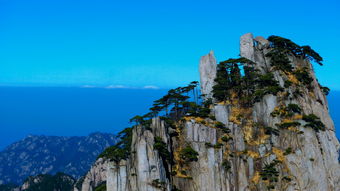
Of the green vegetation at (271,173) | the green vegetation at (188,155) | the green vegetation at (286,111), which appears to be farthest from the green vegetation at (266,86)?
the green vegetation at (188,155)

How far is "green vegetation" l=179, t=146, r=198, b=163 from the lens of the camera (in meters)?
66.2

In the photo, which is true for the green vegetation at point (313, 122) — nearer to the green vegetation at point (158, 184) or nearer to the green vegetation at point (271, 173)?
the green vegetation at point (271, 173)

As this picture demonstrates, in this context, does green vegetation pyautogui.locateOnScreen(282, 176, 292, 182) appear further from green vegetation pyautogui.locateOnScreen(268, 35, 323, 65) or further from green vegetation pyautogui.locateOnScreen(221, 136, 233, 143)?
green vegetation pyautogui.locateOnScreen(268, 35, 323, 65)

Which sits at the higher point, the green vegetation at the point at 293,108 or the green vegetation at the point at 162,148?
the green vegetation at the point at 293,108

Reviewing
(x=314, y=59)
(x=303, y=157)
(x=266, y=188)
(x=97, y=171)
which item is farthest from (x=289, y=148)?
(x=97, y=171)

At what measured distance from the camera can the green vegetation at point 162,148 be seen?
6381 cm

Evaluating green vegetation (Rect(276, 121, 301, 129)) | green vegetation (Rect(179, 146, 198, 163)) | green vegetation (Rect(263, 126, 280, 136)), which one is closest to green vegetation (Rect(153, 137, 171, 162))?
green vegetation (Rect(179, 146, 198, 163))

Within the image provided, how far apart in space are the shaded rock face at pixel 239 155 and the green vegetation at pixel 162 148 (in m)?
0.87

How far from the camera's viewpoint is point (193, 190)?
66.4m

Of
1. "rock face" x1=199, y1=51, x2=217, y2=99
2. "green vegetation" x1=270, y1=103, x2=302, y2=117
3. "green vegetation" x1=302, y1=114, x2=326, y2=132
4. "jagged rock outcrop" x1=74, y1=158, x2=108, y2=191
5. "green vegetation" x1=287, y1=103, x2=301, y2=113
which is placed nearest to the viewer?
"green vegetation" x1=302, y1=114, x2=326, y2=132

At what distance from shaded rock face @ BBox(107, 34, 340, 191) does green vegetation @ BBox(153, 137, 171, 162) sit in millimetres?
868

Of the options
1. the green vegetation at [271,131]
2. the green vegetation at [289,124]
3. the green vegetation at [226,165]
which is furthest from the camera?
the green vegetation at [271,131]

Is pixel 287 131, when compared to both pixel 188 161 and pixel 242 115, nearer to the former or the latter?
pixel 242 115

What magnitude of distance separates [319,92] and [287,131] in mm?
15604
